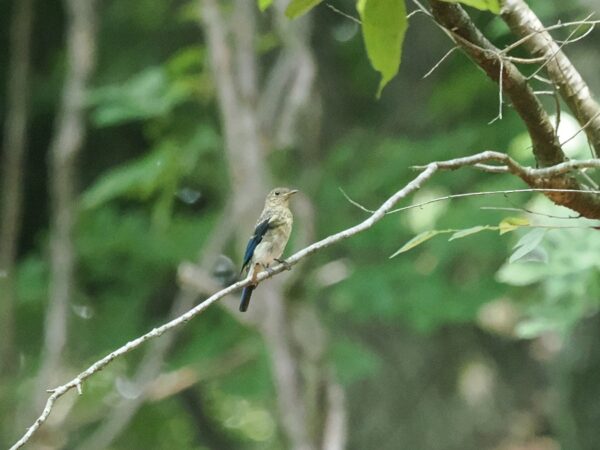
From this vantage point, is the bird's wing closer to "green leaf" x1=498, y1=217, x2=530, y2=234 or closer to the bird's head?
the bird's head

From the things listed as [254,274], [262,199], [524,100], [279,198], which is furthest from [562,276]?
[524,100]

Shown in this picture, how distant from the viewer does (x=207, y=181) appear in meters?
8.29

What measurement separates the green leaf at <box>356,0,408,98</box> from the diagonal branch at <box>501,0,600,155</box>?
0.40 m

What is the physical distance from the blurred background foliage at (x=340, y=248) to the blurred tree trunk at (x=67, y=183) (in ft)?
0.78

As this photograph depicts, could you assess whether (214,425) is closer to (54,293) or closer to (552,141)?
(54,293)

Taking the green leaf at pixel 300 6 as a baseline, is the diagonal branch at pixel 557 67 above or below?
below

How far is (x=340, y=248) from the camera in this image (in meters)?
8.41

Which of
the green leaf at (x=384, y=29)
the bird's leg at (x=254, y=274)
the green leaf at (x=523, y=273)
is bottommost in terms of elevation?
the green leaf at (x=523, y=273)

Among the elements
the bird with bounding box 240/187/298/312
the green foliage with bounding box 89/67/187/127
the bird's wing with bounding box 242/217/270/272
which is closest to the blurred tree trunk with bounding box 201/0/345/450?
the green foliage with bounding box 89/67/187/127

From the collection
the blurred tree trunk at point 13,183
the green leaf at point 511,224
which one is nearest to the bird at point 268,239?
the green leaf at point 511,224

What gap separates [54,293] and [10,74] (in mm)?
Answer: 2584

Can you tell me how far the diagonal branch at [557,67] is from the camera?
95.0 inches

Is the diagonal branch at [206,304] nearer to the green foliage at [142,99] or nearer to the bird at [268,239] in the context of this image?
the bird at [268,239]

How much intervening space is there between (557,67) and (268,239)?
6.51ft
